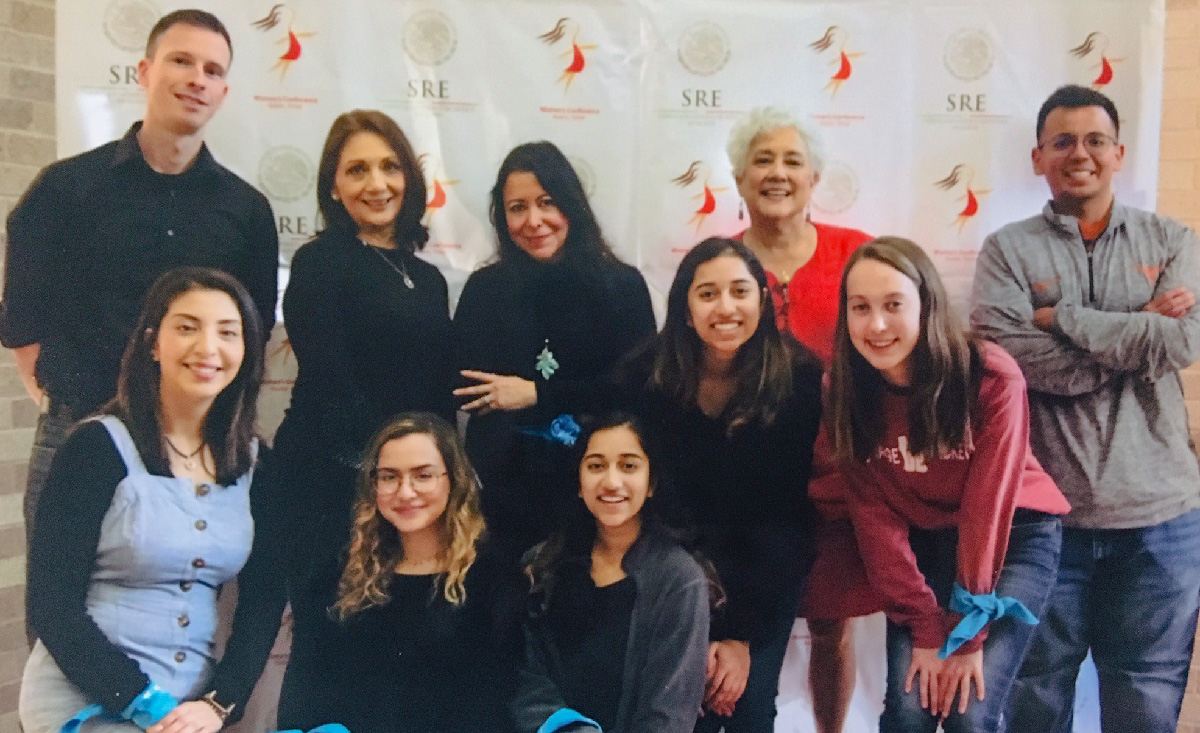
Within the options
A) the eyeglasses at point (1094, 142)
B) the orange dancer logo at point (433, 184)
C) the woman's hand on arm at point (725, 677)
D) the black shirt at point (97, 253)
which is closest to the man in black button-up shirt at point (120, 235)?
the black shirt at point (97, 253)

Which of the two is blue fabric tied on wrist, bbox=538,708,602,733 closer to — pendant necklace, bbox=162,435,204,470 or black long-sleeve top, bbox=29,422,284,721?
black long-sleeve top, bbox=29,422,284,721

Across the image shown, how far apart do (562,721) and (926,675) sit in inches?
33.0

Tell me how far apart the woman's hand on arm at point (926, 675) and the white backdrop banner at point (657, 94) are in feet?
1.13

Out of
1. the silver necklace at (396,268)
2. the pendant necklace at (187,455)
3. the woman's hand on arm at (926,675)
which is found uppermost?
the silver necklace at (396,268)

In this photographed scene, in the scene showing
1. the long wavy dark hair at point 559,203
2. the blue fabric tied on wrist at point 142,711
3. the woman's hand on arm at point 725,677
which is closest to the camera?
the blue fabric tied on wrist at point 142,711

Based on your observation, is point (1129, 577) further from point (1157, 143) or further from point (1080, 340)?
point (1157, 143)

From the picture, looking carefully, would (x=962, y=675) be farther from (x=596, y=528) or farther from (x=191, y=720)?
(x=191, y=720)

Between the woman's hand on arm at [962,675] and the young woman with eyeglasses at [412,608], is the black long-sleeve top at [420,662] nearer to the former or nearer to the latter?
the young woman with eyeglasses at [412,608]

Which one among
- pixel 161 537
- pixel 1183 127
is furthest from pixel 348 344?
pixel 1183 127

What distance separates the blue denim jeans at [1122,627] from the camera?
1.89m

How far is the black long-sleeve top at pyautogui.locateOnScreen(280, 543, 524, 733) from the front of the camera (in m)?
1.75

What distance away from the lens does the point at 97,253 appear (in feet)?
5.97

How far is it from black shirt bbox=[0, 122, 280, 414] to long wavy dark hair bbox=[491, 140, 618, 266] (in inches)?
24.3

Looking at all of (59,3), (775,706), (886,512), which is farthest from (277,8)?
(775,706)
